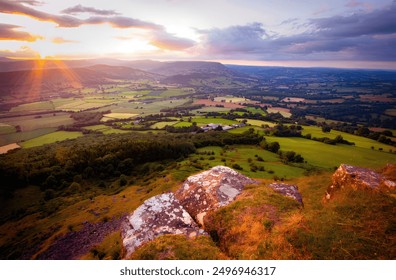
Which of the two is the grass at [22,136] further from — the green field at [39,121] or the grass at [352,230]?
the grass at [352,230]

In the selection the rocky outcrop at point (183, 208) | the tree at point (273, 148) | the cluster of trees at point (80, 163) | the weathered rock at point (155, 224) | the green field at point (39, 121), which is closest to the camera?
the weathered rock at point (155, 224)

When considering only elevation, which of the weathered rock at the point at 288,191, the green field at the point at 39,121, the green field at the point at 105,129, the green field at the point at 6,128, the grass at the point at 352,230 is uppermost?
the grass at the point at 352,230

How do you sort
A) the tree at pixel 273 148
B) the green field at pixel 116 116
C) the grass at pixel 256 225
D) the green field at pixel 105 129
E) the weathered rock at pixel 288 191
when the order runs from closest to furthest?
the grass at pixel 256 225, the weathered rock at pixel 288 191, the tree at pixel 273 148, the green field at pixel 105 129, the green field at pixel 116 116

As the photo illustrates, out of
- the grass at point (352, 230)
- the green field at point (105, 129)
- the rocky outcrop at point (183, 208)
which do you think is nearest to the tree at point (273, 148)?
the rocky outcrop at point (183, 208)

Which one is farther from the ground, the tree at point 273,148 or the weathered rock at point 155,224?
the weathered rock at point 155,224

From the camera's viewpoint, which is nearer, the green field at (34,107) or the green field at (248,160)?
the green field at (248,160)
